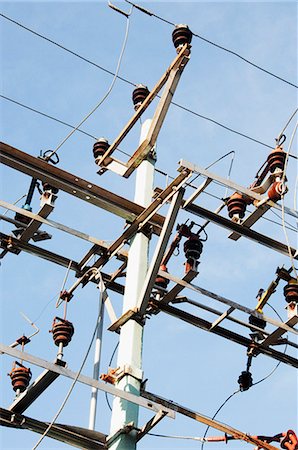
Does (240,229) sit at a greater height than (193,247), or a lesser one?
greater

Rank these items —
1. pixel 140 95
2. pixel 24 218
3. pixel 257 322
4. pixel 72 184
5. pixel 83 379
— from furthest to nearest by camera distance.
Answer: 1. pixel 140 95
2. pixel 257 322
3. pixel 24 218
4. pixel 72 184
5. pixel 83 379

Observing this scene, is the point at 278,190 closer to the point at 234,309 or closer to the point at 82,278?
the point at 234,309

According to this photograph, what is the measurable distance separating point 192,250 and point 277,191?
101 cm

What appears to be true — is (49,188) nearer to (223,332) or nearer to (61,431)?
(223,332)

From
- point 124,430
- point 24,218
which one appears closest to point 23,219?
point 24,218

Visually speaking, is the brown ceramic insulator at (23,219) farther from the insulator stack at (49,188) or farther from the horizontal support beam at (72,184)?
the horizontal support beam at (72,184)

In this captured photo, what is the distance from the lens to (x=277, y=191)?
9906 mm

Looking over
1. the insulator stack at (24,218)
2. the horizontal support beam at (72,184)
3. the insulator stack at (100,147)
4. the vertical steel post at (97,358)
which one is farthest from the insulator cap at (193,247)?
the insulator stack at (24,218)

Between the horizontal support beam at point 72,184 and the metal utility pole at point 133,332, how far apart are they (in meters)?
0.22

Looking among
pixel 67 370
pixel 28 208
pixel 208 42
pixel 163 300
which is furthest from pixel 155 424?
pixel 208 42

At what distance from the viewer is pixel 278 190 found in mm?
9922

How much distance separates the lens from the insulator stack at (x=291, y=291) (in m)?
10.3

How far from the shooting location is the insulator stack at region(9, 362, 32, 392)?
853 cm

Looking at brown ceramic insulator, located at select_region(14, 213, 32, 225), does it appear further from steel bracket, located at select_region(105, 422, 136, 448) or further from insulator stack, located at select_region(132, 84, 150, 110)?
steel bracket, located at select_region(105, 422, 136, 448)
